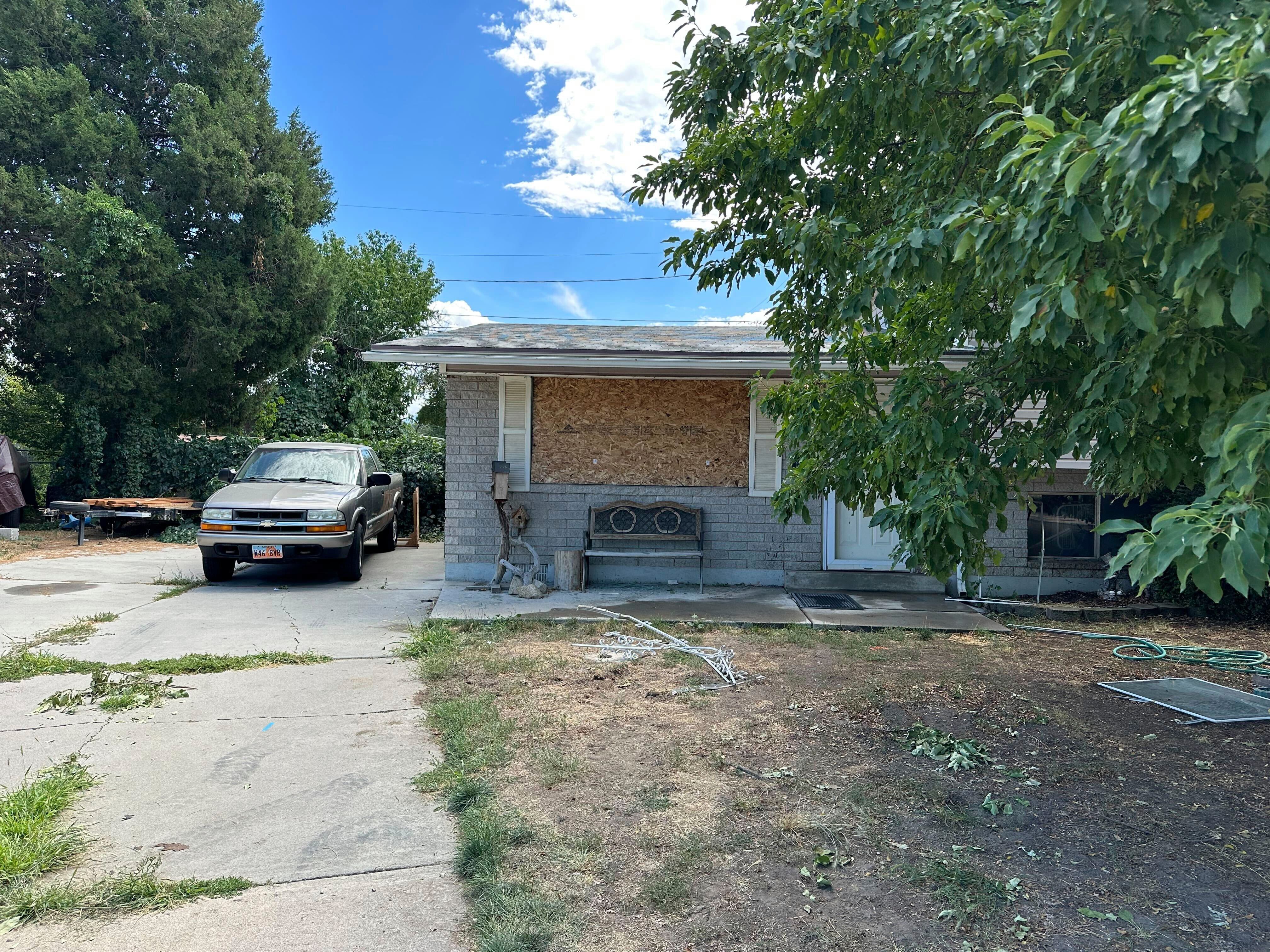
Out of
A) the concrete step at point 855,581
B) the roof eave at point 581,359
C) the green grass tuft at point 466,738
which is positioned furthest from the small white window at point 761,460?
the green grass tuft at point 466,738

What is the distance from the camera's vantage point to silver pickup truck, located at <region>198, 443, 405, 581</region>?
355 inches

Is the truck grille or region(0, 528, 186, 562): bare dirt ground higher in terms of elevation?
the truck grille

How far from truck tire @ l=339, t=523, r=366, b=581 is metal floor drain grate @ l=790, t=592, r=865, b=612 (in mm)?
5587

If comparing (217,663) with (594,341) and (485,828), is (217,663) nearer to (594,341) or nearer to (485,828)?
(485,828)

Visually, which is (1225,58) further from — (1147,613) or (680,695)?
(1147,613)

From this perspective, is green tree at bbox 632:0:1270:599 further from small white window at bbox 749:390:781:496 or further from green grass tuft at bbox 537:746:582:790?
small white window at bbox 749:390:781:496

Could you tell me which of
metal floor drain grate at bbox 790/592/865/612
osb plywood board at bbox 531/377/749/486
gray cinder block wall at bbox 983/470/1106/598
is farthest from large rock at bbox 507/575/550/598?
gray cinder block wall at bbox 983/470/1106/598

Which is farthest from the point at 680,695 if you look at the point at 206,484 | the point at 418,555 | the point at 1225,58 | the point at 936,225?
the point at 206,484

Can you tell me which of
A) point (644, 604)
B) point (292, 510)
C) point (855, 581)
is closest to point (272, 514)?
point (292, 510)

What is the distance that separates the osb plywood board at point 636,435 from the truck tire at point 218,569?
4096 millimetres

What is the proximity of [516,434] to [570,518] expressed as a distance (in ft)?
4.13

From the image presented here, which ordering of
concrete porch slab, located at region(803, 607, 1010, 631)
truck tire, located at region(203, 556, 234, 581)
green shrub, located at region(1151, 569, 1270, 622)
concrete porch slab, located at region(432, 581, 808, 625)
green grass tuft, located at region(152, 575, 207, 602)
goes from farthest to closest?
1. truck tire, located at region(203, 556, 234, 581)
2. green grass tuft, located at region(152, 575, 207, 602)
3. green shrub, located at region(1151, 569, 1270, 622)
4. concrete porch slab, located at region(432, 581, 808, 625)
5. concrete porch slab, located at region(803, 607, 1010, 631)

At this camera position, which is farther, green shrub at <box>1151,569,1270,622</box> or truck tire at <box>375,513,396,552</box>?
truck tire at <box>375,513,396,552</box>

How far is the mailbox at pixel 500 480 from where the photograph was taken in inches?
347
